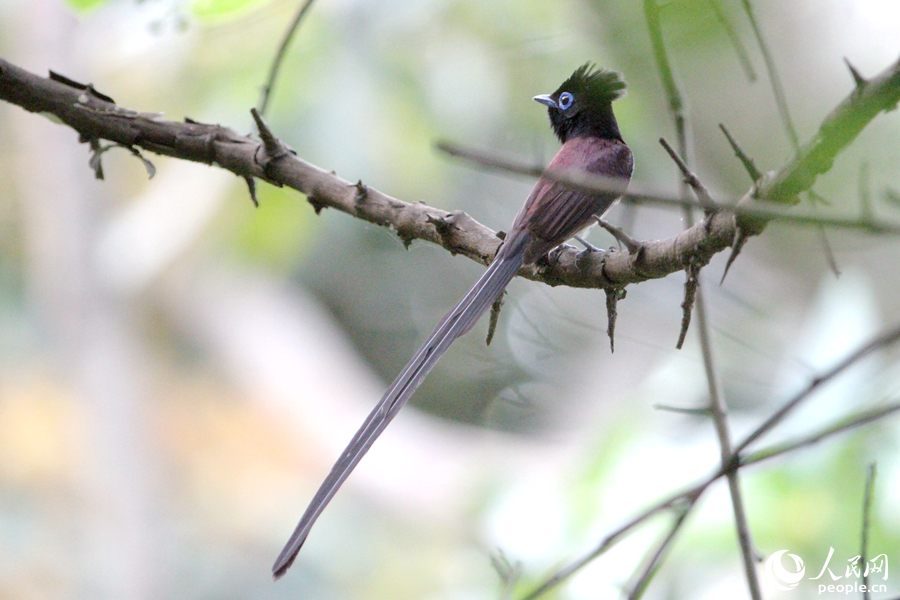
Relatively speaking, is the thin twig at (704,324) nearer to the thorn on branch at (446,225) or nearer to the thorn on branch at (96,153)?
the thorn on branch at (446,225)

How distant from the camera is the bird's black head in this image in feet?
6.93

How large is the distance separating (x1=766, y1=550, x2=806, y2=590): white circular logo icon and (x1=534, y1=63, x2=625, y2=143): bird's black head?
1175 millimetres

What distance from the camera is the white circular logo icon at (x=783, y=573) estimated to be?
6.28 feet

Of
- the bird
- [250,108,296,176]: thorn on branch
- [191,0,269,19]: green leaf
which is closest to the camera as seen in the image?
the bird

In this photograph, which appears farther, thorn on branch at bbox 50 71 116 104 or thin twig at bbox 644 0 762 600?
thorn on branch at bbox 50 71 116 104

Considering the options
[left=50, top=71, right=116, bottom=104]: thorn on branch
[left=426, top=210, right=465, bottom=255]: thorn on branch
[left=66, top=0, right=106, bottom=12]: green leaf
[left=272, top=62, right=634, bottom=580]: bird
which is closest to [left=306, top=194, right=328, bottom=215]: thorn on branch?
[left=426, top=210, right=465, bottom=255]: thorn on branch

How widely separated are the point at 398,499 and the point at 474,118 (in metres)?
2.90

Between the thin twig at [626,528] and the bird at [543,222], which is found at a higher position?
the bird at [543,222]

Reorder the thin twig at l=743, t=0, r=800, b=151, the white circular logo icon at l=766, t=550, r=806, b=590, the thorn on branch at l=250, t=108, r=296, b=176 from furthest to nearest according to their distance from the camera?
1. the white circular logo icon at l=766, t=550, r=806, b=590
2. the thorn on branch at l=250, t=108, r=296, b=176
3. the thin twig at l=743, t=0, r=800, b=151

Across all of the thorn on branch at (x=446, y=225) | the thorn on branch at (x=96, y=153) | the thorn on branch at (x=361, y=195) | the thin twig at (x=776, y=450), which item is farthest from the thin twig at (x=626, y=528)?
the thorn on branch at (x=96, y=153)

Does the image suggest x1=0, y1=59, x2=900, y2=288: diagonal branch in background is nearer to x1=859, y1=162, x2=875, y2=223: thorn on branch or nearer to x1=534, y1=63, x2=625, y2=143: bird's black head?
x1=859, y1=162, x2=875, y2=223: thorn on branch

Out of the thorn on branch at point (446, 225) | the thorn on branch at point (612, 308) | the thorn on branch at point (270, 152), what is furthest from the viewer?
the thorn on branch at point (270, 152)

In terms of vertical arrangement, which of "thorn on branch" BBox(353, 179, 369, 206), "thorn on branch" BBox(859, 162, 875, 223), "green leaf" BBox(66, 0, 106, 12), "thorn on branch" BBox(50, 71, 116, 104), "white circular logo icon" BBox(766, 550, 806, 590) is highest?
"green leaf" BBox(66, 0, 106, 12)

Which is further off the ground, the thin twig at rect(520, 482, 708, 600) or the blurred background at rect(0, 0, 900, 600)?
the blurred background at rect(0, 0, 900, 600)
